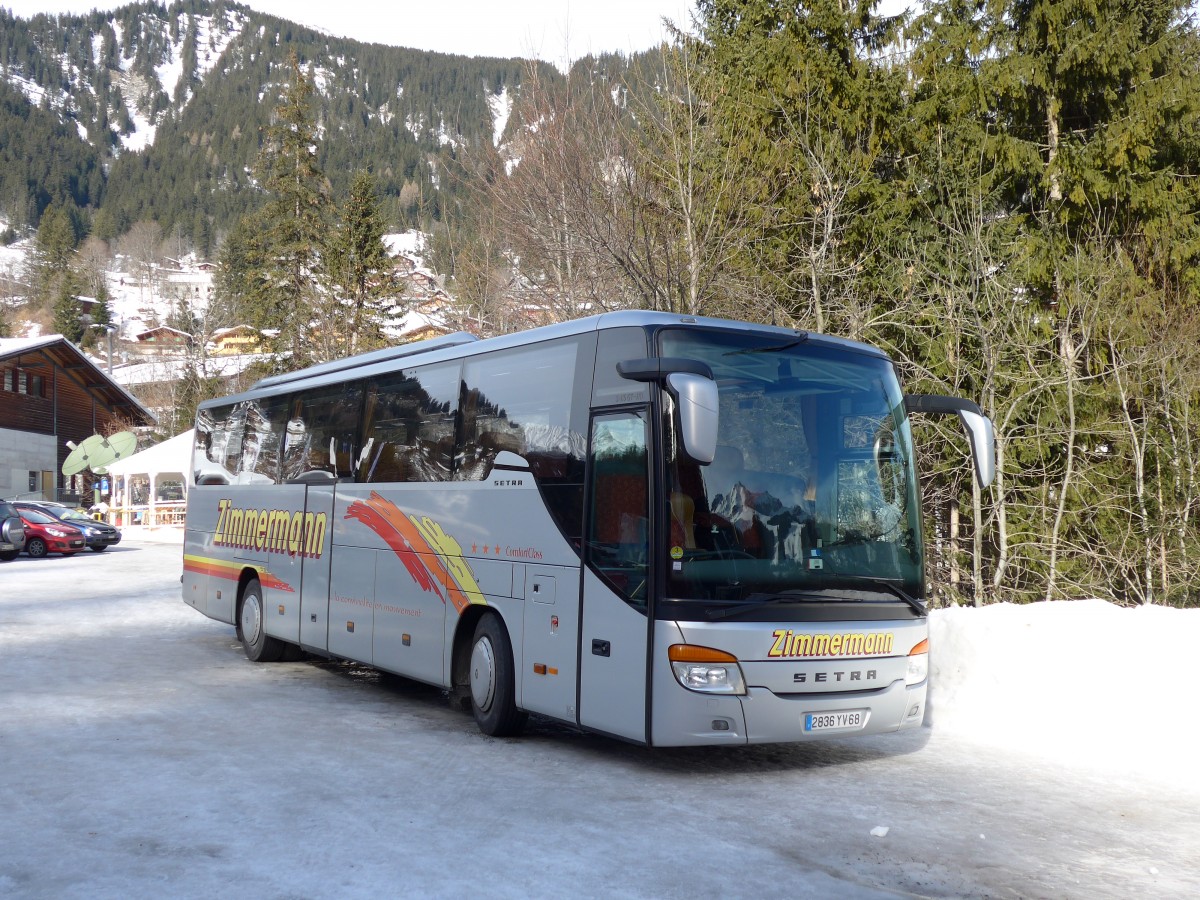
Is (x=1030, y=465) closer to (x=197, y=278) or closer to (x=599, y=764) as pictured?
(x=599, y=764)

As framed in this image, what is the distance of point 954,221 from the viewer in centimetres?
2192

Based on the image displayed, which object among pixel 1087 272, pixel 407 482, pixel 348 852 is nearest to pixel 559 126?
pixel 1087 272

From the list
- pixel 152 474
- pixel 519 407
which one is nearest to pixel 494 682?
pixel 519 407

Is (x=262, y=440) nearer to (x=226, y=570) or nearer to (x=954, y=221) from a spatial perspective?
(x=226, y=570)

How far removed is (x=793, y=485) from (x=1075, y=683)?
3.63 metres

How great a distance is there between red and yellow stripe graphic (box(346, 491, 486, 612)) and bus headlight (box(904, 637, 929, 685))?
3385mm

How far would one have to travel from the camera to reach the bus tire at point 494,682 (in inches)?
367

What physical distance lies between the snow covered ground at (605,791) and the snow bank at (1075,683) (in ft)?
0.07

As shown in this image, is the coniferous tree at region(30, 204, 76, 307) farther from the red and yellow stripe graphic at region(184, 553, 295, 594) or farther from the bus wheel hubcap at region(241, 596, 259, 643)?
the bus wheel hubcap at region(241, 596, 259, 643)

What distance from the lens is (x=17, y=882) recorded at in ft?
18.1

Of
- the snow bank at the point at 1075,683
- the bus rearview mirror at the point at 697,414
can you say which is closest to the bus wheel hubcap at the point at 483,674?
the bus rearview mirror at the point at 697,414

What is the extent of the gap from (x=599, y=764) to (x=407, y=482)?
3.61 metres

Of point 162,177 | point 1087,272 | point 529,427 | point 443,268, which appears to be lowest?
point 529,427

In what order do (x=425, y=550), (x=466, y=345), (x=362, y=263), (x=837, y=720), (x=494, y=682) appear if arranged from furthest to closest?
(x=362, y=263) → (x=466, y=345) → (x=425, y=550) → (x=494, y=682) → (x=837, y=720)
